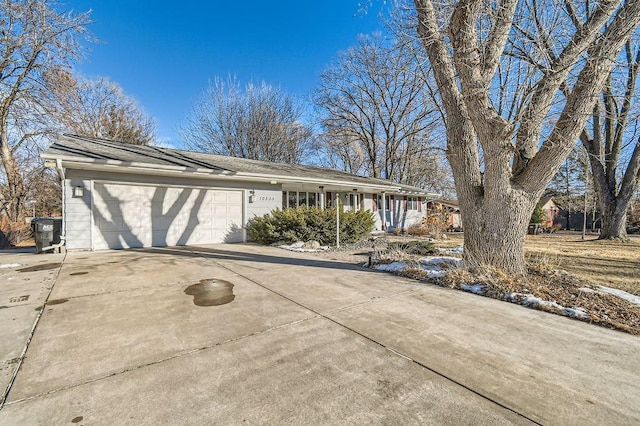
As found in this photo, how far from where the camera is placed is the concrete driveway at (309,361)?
74.0 inches

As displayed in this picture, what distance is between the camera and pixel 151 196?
903 centimetres

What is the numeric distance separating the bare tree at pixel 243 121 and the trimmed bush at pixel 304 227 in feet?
44.2

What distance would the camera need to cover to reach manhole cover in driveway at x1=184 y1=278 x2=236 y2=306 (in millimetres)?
3957

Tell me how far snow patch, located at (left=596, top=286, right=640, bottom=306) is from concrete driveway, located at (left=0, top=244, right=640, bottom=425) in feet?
5.19

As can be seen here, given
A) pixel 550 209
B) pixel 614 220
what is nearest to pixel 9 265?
pixel 614 220

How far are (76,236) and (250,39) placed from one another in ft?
39.6

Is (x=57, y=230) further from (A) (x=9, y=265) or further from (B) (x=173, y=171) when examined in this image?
(B) (x=173, y=171)

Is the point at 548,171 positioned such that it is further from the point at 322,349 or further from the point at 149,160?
the point at 149,160

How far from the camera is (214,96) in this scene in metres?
21.1

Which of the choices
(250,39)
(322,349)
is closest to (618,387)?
(322,349)

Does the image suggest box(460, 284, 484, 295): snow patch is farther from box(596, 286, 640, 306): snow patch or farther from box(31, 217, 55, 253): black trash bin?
box(31, 217, 55, 253): black trash bin

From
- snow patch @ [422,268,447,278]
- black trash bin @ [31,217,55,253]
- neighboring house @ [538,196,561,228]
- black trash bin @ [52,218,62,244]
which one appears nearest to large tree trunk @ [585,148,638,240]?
snow patch @ [422,268,447,278]

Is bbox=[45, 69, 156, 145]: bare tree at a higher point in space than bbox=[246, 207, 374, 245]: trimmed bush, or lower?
higher

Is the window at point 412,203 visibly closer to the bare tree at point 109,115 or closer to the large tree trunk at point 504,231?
the large tree trunk at point 504,231
